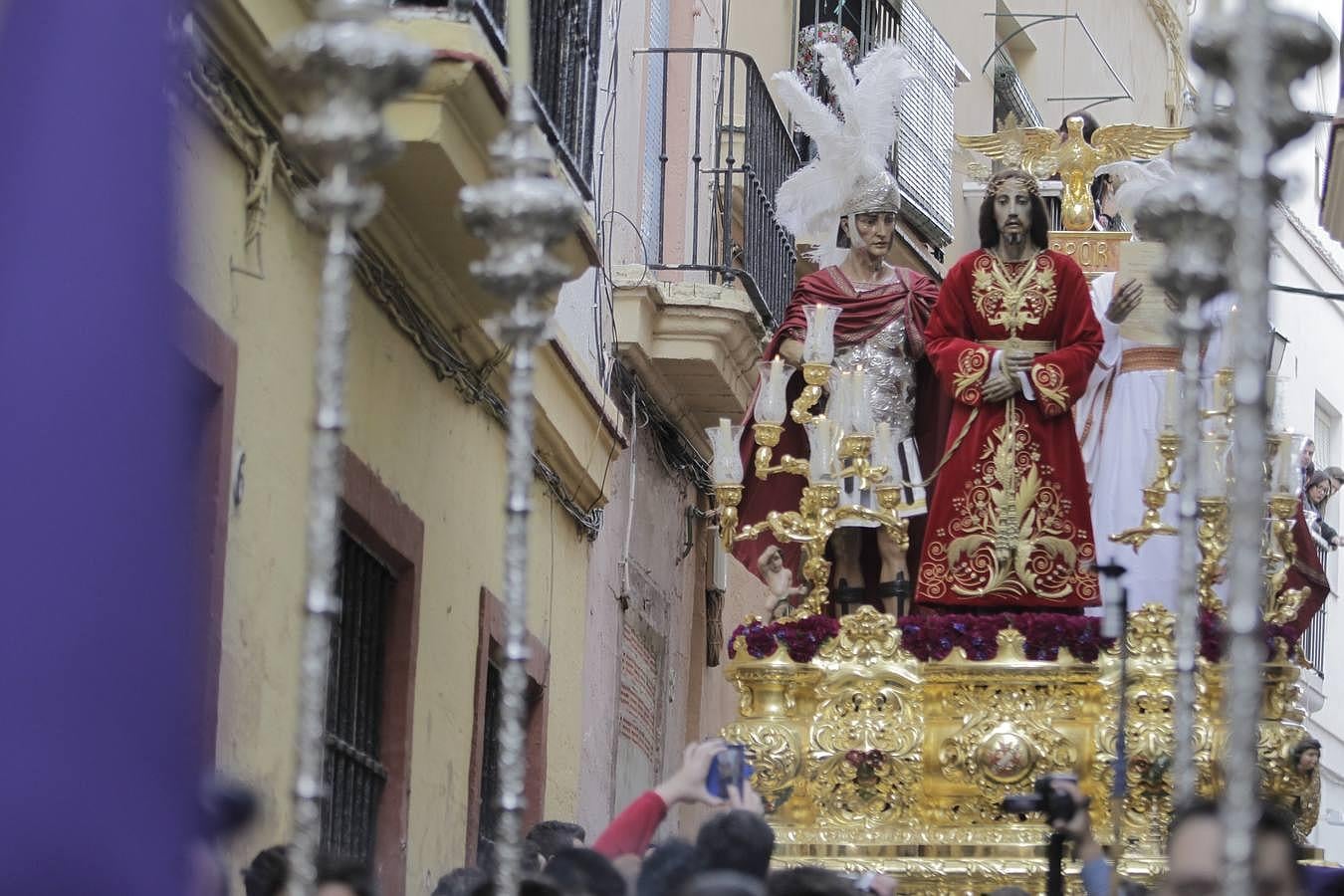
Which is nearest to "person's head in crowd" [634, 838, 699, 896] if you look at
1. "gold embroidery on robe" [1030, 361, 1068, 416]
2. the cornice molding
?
the cornice molding

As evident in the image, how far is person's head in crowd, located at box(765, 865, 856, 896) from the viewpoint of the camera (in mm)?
4324

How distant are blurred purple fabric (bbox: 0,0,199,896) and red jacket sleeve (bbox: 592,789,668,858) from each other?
8.27 ft

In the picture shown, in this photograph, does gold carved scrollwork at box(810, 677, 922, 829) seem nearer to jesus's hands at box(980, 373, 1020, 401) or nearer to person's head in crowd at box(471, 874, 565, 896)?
jesus's hands at box(980, 373, 1020, 401)

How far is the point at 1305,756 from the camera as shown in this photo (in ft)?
25.3

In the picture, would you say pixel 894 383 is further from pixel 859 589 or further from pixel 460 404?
pixel 460 404

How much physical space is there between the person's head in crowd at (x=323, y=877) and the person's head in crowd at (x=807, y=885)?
0.63 meters

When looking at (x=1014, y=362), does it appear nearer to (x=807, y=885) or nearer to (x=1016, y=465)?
(x=1016, y=465)

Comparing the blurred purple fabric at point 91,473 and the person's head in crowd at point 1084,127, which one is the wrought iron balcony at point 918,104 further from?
the blurred purple fabric at point 91,473

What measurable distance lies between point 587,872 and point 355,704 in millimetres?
3209

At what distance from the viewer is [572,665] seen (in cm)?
1057

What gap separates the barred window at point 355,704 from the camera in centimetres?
753

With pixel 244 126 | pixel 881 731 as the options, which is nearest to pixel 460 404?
pixel 881 731

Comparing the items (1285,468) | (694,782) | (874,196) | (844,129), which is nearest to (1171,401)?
(1285,468)

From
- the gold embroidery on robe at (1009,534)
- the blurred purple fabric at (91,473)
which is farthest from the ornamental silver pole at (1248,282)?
the gold embroidery on robe at (1009,534)
